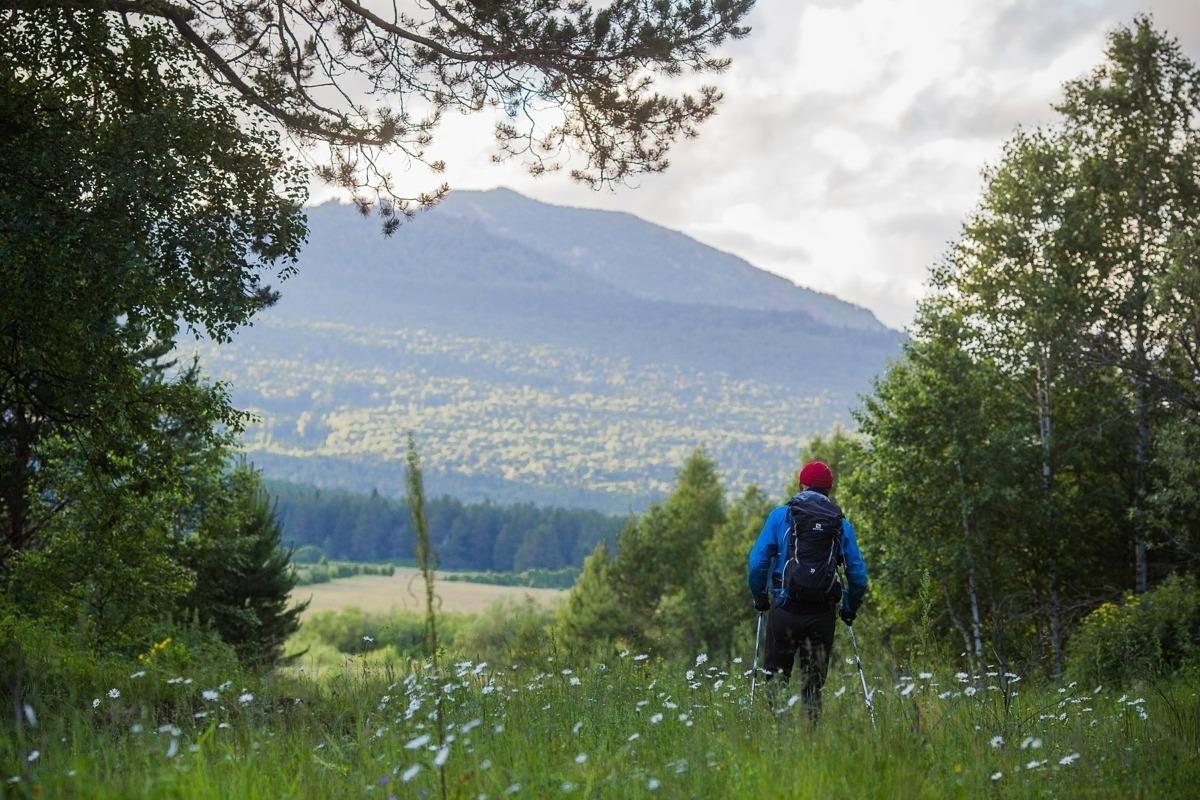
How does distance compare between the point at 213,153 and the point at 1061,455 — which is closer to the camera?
the point at 213,153

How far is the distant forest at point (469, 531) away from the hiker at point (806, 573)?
180m

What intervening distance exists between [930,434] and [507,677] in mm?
24504

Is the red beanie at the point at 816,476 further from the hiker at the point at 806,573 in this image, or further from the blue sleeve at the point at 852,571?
the blue sleeve at the point at 852,571

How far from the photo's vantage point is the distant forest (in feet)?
620

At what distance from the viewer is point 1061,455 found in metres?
30.9

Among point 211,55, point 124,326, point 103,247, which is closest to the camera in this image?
point 103,247

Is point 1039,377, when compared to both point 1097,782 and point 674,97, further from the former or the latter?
point 1097,782

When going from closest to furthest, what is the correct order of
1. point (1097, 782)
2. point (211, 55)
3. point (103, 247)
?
point (1097, 782)
point (103, 247)
point (211, 55)

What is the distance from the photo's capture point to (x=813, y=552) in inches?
315

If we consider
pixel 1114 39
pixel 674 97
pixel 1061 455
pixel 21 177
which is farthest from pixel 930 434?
pixel 21 177

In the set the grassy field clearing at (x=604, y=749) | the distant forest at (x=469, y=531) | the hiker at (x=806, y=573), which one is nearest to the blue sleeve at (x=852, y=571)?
the hiker at (x=806, y=573)

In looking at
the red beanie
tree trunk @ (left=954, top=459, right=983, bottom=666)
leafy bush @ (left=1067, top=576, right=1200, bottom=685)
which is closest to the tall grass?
the red beanie

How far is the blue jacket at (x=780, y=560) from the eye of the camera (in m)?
8.04

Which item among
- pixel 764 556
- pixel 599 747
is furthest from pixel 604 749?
pixel 764 556
